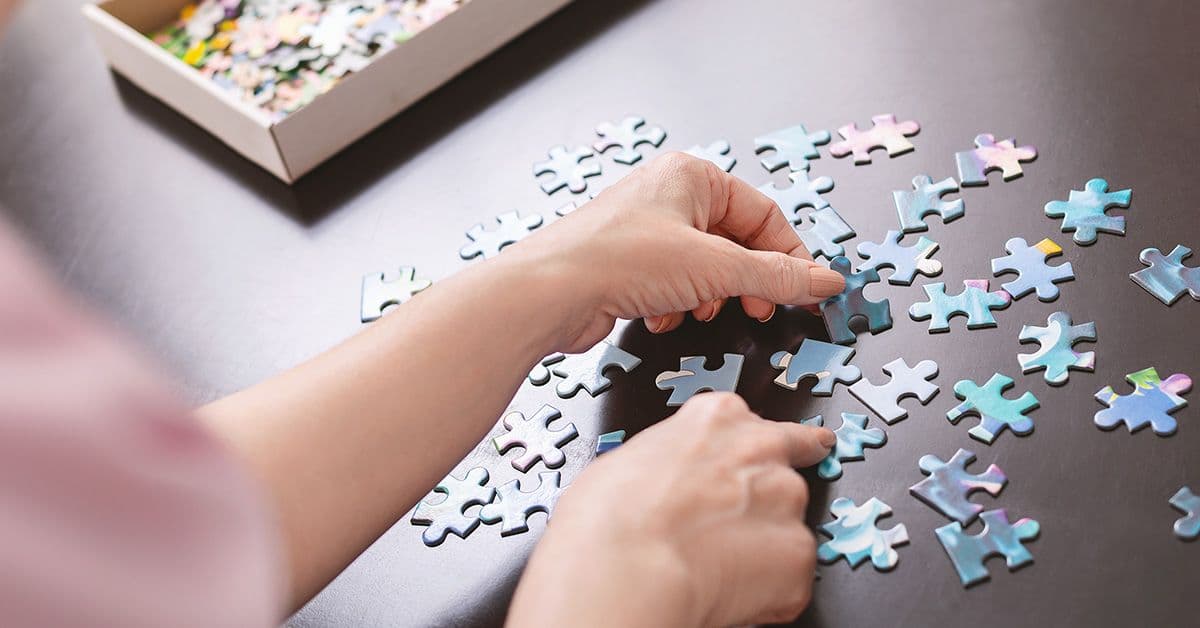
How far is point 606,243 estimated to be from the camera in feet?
4.94

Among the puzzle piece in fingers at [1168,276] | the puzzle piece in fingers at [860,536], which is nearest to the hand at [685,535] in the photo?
the puzzle piece in fingers at [860,536]

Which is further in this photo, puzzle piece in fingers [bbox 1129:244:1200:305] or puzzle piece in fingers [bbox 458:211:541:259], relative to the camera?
puzzle piece in fingers [bbox 458:211:541:259]

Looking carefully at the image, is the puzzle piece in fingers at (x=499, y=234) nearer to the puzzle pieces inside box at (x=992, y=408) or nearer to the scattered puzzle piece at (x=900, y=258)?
the scattered puzzle piece at (x=900, y=258)

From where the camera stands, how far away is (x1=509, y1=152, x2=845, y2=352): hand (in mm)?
1503

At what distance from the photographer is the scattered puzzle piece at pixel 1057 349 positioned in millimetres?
1418

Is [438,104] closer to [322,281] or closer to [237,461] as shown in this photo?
[322,281]

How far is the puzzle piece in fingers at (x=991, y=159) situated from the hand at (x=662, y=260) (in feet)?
0.97

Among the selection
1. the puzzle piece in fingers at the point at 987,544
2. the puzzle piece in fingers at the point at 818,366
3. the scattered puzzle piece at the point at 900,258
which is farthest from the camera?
the scattered puzzle piece at the point at 900,258

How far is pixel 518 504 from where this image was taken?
1.45m

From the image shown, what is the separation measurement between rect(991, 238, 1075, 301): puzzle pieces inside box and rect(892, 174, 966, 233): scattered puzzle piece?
3.8 inches

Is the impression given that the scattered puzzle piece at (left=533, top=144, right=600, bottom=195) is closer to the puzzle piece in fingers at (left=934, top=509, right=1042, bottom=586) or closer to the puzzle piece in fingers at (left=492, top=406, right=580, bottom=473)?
the puzzle piece in fingers at (left=492, top=406, right=580, bottom=473)

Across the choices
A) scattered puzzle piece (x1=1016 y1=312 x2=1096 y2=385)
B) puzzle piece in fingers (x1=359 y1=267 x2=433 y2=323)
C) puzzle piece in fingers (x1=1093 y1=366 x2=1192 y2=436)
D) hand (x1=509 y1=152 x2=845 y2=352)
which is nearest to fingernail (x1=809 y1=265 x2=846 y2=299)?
hand (x1=509 y1=152 x2=845 y2=352)

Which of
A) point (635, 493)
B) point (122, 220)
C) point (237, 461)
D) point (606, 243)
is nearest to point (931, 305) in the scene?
point (606, 243)

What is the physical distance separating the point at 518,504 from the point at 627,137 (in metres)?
0.71
